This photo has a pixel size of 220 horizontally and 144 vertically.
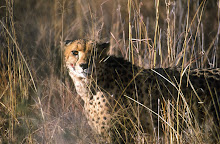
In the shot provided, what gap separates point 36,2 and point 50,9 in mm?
301

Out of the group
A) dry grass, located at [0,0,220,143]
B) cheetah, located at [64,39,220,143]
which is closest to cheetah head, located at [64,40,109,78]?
cheetah, located at [64,39,220,143]

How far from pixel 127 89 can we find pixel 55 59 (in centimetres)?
121

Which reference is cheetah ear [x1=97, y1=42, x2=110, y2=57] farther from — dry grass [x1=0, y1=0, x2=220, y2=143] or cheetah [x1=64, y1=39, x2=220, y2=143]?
dry grass [x1=0, y1=0, x2=220, y2=143]

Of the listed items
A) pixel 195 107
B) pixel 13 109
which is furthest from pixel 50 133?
pixel 195 107

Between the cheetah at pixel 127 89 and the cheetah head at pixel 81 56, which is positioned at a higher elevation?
the cheetah head at pixel 81 56

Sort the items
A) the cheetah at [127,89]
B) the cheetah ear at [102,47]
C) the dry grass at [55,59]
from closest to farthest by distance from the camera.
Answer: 1. the dry grass at [55,59]
2. the cheetah at [127,89]
3. the cheetah ear at [102,47]

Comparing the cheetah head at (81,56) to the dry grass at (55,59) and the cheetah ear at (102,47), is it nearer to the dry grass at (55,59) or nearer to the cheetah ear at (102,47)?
the cheetah ear at (102,47)

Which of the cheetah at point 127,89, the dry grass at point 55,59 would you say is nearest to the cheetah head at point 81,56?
the cheetah at point 127,89

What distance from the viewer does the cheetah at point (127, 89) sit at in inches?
103

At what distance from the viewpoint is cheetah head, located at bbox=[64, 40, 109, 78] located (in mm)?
2715

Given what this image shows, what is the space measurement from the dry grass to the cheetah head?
0.34 ft

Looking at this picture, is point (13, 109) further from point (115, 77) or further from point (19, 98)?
point (115, 77)

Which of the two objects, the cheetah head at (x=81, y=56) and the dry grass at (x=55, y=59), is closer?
the dry grass at (x=55, y=59)

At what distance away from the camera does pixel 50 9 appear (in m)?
5.07
